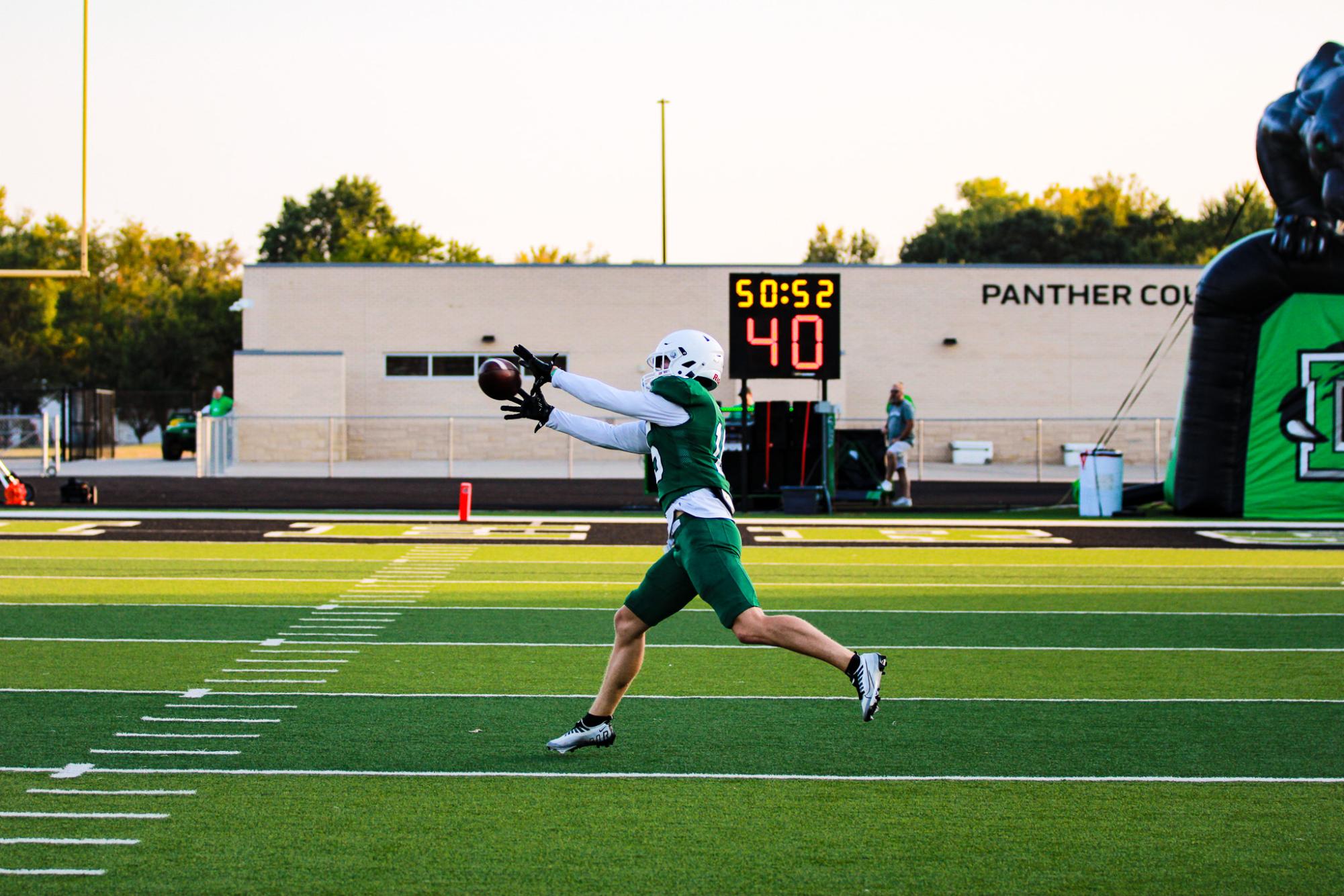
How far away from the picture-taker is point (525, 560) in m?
13.7

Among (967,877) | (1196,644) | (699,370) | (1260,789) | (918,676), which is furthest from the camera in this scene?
(1196,644)

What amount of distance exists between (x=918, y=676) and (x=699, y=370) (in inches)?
113

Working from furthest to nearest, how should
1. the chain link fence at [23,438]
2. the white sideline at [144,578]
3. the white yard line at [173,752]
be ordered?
the chain link fence at [23,438], the white sideline at [144,578], the white yard line at [173,752]

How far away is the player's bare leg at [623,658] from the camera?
5781mm

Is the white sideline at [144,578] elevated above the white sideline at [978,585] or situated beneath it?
elevated above

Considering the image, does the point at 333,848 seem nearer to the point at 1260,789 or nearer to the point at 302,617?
the point at 1260,789

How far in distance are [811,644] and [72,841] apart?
2.72 m

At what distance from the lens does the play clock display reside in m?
16.8

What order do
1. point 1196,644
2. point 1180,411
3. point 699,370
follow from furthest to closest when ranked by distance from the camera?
1. point 1180,411
2. point 1196,644
3. point 699,370

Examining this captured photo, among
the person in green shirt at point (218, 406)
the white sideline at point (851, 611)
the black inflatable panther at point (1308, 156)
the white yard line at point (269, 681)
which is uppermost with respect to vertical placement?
the black inflatable panther at point (1308, 156)

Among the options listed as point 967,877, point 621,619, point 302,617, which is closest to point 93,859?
point 621,619

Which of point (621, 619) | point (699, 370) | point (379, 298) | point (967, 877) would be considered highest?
point (379, 298)

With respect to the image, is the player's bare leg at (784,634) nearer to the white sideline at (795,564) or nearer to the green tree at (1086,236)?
the white sideline at (795,564)

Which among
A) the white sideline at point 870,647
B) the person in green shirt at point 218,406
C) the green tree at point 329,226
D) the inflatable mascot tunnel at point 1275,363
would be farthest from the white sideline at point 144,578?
the green tree at point 329,226
